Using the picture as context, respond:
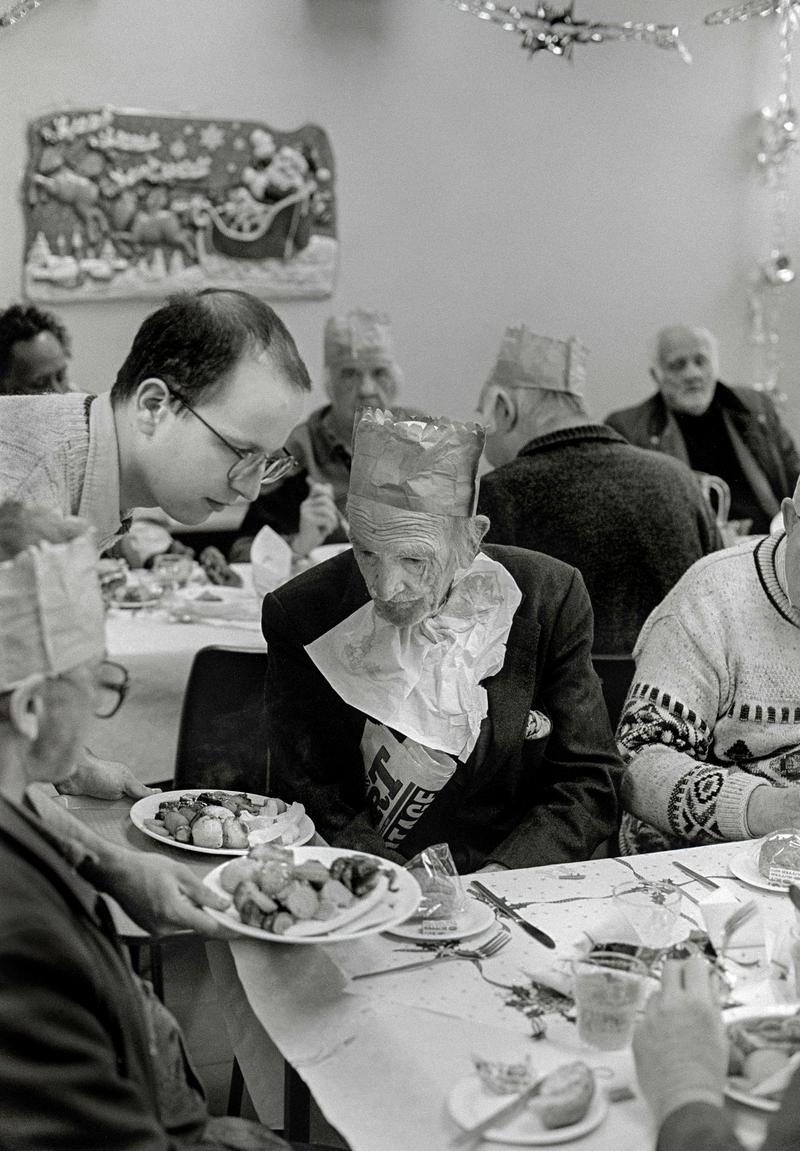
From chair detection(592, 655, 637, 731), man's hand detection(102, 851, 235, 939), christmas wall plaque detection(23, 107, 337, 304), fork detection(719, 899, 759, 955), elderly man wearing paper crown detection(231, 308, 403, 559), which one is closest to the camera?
man's hand detection(102, 851, 235, 939)

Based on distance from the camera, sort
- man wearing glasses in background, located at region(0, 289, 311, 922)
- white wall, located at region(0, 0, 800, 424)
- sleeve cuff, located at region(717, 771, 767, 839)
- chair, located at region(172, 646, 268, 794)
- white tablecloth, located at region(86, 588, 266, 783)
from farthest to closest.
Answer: white wall, located at region(0, 0, 800, 424) < white tablecloth, located at region(86, 588, 266, 783) < chair, located at region(172, 646, 268, 794) < sleeve cuff, located at region(717, 771, 767, 839) < man wearing glasses in background, located at region(0, 289, 311, 922)

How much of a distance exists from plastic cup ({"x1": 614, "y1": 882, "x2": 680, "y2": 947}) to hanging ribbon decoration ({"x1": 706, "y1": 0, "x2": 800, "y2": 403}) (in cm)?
511

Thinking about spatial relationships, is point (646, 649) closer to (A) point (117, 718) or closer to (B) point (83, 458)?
(B) point (83, 458)

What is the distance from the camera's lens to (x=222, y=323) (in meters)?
2.21

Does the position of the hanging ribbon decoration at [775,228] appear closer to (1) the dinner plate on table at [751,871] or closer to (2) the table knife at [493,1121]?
(1) the dinner plate on table at [751,871]

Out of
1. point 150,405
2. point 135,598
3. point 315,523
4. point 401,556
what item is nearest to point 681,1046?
point 401,556

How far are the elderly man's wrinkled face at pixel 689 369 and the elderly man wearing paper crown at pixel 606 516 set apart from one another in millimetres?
2337

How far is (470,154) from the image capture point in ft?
20.6

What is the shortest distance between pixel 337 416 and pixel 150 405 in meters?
3.01

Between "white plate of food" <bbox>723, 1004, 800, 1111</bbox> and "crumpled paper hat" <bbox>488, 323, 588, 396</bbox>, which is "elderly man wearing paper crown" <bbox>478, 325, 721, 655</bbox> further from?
"white plate of food" <bbox>723, 1004, 800, 1111</bbox>

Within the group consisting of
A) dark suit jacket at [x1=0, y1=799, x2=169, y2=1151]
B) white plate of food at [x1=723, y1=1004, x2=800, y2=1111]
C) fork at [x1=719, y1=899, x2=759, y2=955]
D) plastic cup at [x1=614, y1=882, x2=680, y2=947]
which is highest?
dark suit jacket at [x1=0, y1=799, x2=169, y2=1151]

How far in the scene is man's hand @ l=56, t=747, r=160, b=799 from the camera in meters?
2.29

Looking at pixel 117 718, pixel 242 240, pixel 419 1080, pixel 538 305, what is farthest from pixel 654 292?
pixel 419 1080

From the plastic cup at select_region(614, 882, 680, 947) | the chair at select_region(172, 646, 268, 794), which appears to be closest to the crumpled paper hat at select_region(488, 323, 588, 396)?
the chair at select_region(172, 646, 268, 794)
